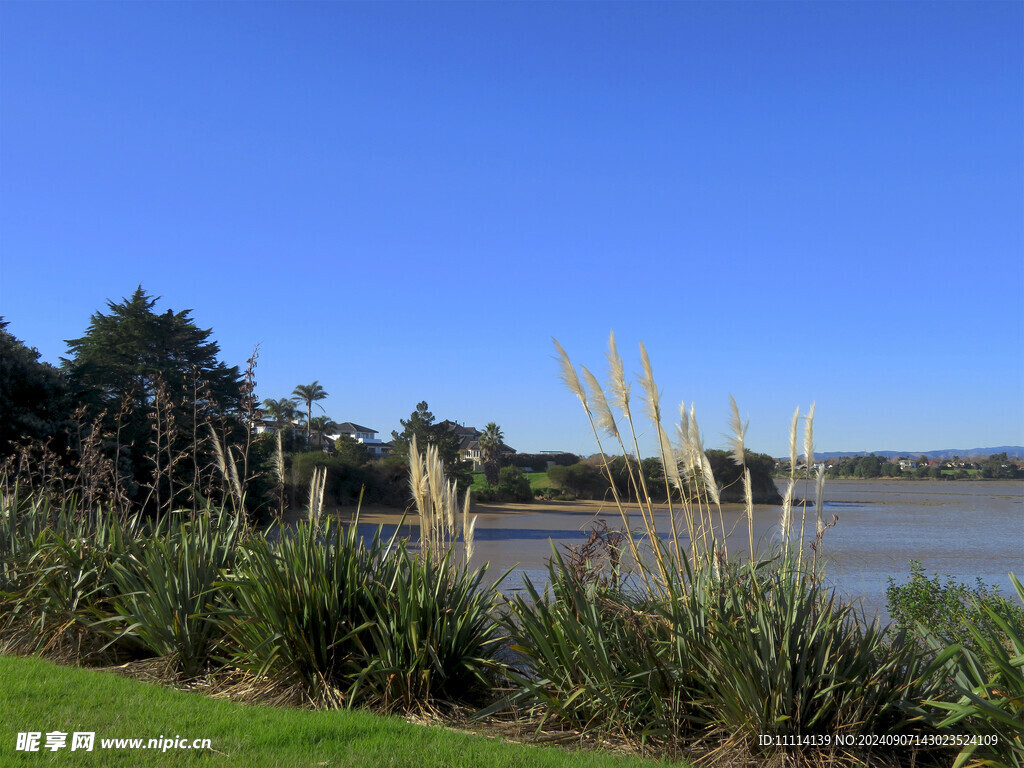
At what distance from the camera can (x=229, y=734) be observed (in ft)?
13.1

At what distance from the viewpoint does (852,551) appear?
1788cm

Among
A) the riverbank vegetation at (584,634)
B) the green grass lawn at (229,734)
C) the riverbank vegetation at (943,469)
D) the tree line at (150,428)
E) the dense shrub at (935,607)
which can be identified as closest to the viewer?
the green grass lawn at (229,734)

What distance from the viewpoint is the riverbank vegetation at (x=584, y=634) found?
3.84 m

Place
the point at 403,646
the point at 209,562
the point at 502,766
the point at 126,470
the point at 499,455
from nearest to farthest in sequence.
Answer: the point at 502,766 → the point at 403,646 → the point at 209,562 → the point at 126,470 → the point at 499,455

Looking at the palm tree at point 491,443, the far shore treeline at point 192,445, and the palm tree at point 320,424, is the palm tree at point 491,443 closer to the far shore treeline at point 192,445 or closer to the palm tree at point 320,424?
the far shore treeline at point 192,445

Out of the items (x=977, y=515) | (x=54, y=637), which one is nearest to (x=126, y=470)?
(x=54, y=637)

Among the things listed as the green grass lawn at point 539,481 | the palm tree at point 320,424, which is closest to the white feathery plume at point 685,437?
the green grass lawn at point 539,481

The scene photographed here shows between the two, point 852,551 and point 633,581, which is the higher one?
point 633,581

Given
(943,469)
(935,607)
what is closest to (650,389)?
(935,607)

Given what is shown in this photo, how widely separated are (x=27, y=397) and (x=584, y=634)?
70.1 feet

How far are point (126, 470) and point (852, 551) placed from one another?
1887 centimetres

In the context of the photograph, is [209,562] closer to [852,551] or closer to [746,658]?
[746,658]

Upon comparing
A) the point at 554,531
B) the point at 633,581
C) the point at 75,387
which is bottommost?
Result: the point at 554,531

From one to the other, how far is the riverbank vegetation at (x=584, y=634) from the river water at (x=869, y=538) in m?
0.45
